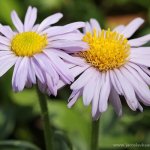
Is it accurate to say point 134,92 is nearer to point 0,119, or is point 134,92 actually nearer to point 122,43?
point 122,43

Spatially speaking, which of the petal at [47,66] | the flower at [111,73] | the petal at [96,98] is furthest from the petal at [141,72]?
the petal at [47,66]

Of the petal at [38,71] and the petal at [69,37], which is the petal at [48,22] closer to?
the petal at [69,37]

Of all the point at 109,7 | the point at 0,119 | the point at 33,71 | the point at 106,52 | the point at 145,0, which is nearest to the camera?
the point at 33,71

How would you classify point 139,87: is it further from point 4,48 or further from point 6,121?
point 6,121

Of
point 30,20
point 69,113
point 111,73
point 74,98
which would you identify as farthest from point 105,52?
Result: point 69,113

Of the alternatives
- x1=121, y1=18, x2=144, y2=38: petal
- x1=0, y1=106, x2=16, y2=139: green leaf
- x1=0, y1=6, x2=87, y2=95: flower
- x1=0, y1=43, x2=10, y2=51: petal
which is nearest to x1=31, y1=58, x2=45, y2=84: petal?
x1=0, y1=6, x2=87, y2=95: flower

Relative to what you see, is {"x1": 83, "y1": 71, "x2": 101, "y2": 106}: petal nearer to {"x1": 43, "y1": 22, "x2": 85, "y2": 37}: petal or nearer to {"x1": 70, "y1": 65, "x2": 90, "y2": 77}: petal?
{"x1": 70, "y1": 65, "x2": 90, "y2": 77}: petal

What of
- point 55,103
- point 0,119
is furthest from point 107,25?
point 0,119
